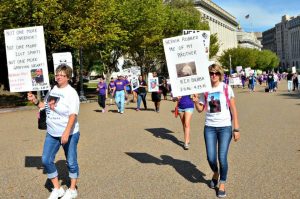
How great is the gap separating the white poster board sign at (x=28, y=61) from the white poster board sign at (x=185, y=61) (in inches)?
87.7

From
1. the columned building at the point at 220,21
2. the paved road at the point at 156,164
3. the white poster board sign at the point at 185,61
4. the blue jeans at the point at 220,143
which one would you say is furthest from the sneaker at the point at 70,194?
the columned building at the point at 220,21

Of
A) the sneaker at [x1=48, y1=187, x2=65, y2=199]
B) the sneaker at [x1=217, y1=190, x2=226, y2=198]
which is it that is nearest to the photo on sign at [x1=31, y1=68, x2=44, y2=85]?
the sneaker at [x1=48, y1=187, x2=65, y2=199]

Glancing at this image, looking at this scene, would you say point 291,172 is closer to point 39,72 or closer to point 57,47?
point 39,72

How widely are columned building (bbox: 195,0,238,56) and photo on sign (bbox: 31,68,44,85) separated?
93.3 meters

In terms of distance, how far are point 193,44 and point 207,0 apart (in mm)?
101303

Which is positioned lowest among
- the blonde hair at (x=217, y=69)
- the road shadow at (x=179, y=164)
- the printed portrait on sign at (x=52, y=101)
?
the road shadow at (x=179, y=164)

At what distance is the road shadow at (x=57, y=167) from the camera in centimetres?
652

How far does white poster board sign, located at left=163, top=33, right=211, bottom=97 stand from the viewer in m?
6.14

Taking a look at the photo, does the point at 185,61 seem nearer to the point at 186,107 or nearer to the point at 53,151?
the point at 53,151

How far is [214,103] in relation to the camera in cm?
570

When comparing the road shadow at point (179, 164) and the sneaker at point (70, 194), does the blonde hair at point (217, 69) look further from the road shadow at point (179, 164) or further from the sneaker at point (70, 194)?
the sneaker at point (70, 194)

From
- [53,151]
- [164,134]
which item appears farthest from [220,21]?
[53,151]

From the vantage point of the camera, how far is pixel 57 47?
2498cm

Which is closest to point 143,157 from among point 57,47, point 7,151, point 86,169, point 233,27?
point 86,169
